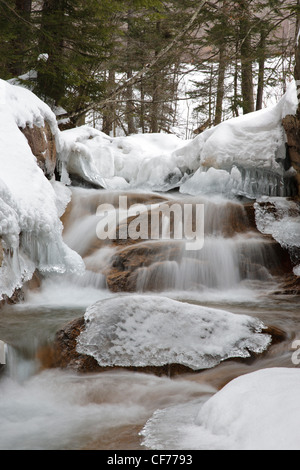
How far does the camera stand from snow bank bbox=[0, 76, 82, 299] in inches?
147

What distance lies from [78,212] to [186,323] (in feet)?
12.9

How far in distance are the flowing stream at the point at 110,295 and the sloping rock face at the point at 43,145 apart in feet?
2.79

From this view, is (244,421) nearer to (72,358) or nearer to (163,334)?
(163,334)

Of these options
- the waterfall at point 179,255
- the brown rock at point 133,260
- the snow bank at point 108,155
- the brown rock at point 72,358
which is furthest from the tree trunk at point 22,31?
the brown rock at point 72,358

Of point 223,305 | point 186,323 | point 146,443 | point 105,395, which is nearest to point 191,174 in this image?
point 223,305

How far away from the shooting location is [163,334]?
297 cm

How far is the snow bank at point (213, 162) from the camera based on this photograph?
6785 mm

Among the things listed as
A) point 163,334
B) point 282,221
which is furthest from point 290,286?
point 163,334

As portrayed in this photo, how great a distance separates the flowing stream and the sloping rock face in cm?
85

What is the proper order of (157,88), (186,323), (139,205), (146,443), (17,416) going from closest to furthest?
1. (146,443)
2. (17,416)
3. (186,323)
4. (139,205)
5. (157,88)

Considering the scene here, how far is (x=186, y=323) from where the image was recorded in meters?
3.07

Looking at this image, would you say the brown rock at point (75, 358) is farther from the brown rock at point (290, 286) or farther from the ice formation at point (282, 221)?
the ice formation at point (282, 221)
